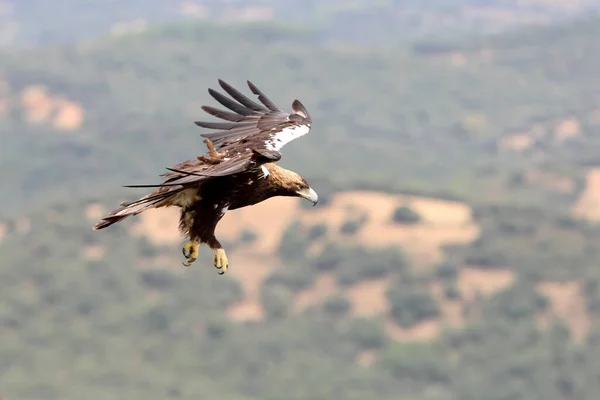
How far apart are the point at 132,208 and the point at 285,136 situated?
3126 mm

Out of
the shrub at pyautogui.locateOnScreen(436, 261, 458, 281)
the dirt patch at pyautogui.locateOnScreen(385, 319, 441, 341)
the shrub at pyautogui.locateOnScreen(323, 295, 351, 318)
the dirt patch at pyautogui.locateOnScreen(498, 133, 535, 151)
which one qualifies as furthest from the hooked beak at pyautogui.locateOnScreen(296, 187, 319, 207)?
the dirt patch at pyautogui.locateOnScreen(498, 133, 535, 151)

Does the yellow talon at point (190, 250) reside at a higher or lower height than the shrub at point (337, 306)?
lower

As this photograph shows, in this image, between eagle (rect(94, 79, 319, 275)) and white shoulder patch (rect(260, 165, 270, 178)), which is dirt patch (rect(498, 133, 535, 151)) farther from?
white shoulder patch (rect(260, 165, 270, 178))

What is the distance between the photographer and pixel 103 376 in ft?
260

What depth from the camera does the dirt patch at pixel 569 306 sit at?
8388 cm

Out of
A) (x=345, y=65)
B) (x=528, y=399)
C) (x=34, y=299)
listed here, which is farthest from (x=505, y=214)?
(x=345, y=65)

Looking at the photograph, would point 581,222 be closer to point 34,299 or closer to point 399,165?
point 34,299

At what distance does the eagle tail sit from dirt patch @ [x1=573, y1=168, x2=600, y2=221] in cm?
10950

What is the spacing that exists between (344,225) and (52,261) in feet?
63.0

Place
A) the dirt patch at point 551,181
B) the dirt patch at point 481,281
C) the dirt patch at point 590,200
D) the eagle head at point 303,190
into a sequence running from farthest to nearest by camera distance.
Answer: the dirt patch at point 551,181 → the dirt patch at point 590,200 → the dirt patch at point 481,281 → the eagle head at point 303,190

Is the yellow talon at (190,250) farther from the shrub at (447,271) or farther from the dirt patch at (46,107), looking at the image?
the dirt patch at (46,107)

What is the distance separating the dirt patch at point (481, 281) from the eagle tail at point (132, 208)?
73762mm

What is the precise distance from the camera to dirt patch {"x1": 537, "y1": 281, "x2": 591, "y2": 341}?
8388 centimetres

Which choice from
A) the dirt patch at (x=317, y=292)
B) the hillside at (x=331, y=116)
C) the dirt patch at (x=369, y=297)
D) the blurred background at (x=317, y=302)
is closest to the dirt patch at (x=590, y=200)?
the hillside at (x=331, y=116)
